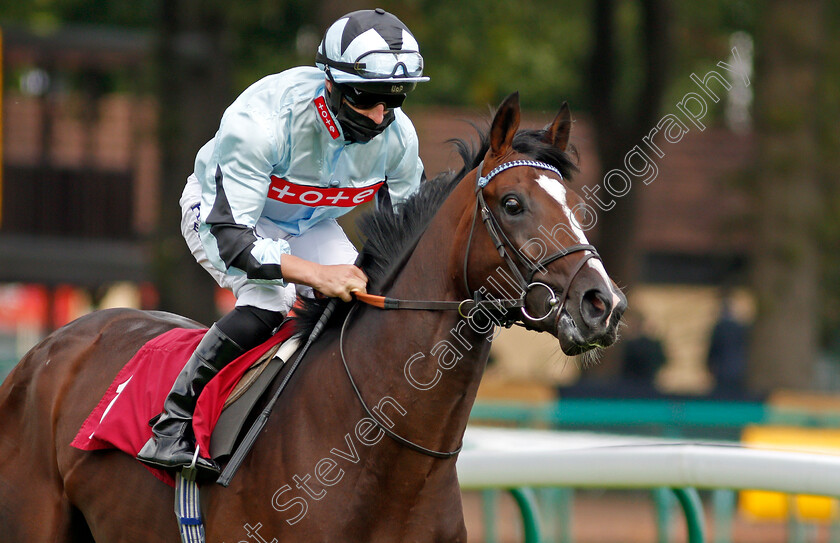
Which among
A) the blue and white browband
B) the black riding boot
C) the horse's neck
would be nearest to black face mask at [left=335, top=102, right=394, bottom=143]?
the horse's neck

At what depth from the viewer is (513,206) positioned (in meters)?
3.39

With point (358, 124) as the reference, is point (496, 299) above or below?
below

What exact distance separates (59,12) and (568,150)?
17133 mm

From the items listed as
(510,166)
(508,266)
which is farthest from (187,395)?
(510,166)

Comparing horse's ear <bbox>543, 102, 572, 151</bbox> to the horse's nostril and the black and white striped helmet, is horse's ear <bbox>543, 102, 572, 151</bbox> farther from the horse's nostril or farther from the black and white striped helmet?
the horse's nostril

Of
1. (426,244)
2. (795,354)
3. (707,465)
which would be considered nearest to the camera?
(426,244)

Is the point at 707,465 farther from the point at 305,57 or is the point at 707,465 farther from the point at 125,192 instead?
the point at 125,192

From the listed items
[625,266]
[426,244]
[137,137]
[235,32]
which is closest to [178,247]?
[137,137]

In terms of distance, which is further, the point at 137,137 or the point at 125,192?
the point at 125,192

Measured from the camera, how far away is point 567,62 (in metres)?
20.6

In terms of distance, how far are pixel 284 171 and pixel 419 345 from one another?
846 millimetres

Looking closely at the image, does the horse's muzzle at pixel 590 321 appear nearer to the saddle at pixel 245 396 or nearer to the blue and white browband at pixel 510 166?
the blue and white browband at pixel 510 166

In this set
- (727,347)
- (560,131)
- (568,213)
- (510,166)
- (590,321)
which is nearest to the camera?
(590,321)

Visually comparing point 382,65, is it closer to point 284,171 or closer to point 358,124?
point 358,124
